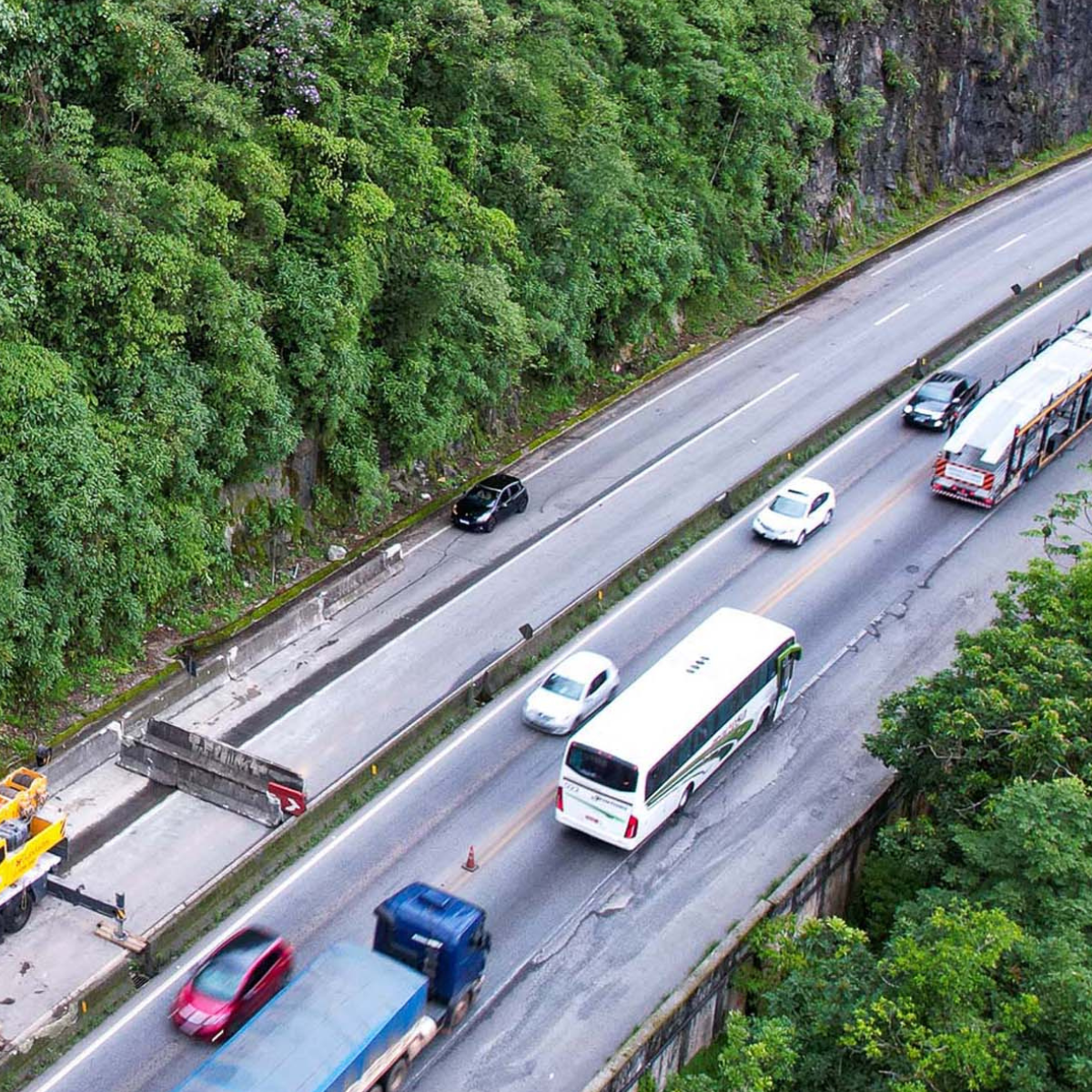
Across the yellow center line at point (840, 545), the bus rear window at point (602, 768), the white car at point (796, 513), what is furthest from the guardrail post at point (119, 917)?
the white car at point (796, 513)

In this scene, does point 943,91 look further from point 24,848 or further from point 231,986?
point 231,986

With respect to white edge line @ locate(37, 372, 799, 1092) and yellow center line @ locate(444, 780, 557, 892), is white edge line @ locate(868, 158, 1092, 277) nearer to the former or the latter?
white edge line @ locate(37, 372, 799, 1092)

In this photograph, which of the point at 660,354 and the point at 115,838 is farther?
the point at 660,354

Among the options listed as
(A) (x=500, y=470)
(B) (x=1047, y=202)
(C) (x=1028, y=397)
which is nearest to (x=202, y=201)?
(A) (x=500, y=470)

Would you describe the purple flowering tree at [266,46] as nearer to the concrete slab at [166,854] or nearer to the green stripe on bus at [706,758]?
the concrete slab at [166,854]

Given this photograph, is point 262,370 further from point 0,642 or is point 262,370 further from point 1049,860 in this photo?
point 1049,860

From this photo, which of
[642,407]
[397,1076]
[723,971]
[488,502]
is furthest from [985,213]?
[397,1076]
